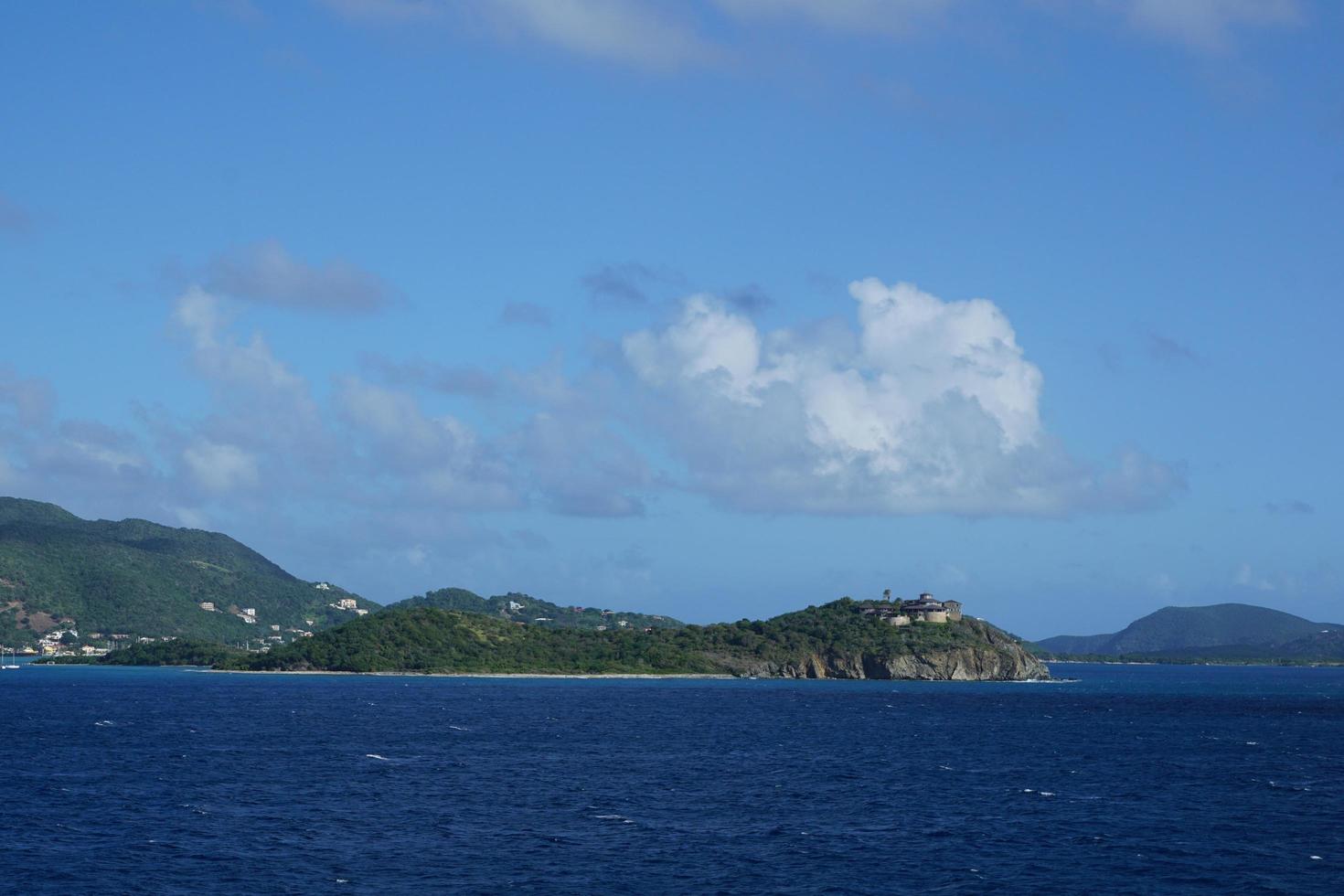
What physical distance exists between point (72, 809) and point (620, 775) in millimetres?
42983

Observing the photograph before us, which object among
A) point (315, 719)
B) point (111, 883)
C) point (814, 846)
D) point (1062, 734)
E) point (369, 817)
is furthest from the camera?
point (315, 719)

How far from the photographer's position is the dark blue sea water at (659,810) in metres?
70.2

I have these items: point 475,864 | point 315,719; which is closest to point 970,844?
point 475,864

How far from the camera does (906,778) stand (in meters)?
113

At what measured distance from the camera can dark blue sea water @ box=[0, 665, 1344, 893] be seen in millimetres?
70250

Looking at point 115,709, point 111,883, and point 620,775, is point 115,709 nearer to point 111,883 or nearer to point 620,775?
point 620,775

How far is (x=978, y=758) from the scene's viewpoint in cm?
13038

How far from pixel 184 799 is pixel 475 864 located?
3402 cm

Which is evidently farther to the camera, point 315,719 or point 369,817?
point 315,719

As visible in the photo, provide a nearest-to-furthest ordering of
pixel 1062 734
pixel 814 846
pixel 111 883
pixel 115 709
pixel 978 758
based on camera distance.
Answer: pixel 111 883 → pixel 814 846 → pixel 978 758 → pixel 1062 734 → pixel 115 709

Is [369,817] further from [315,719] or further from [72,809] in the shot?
[315,719]

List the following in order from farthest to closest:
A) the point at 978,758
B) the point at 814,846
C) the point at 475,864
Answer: the point at 978,758 → the point at 814,846 → the point at 475,864

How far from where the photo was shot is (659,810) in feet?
304

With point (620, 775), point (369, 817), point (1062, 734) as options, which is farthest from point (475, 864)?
point (1062, 734)
